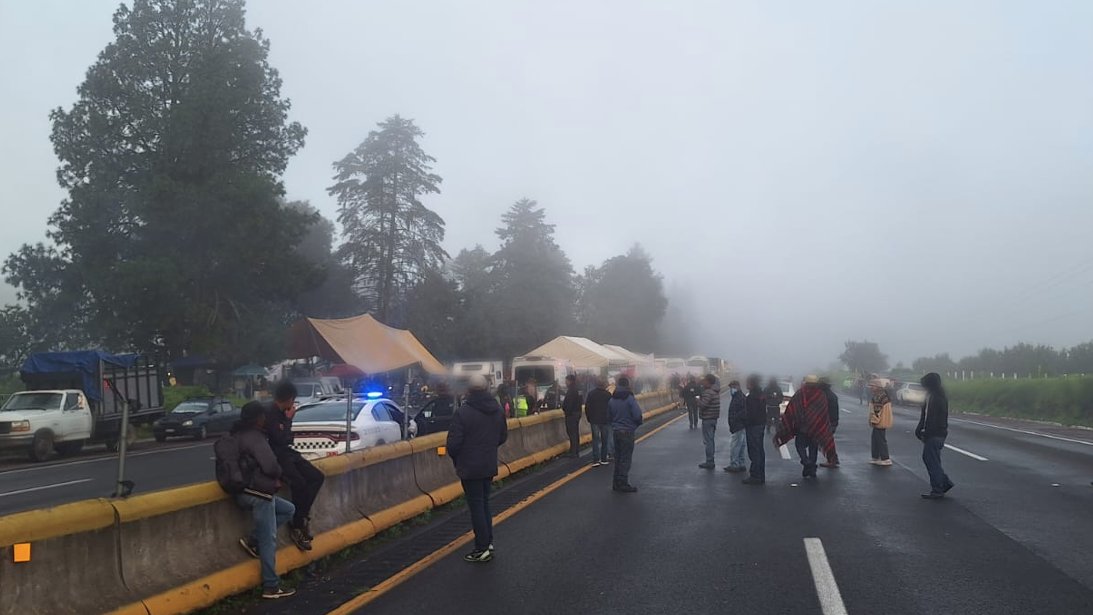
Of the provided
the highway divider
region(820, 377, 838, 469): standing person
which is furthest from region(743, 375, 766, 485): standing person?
the highway divider

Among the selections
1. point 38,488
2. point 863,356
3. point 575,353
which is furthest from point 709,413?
point 863,356

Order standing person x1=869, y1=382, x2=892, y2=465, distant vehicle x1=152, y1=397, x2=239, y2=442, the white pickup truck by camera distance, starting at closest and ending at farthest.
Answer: standing person x1=869, y1=382, x2=892, y2=465
the white pickup truck
distant vehicle x1=152, y1=397, x2=239, y2=442

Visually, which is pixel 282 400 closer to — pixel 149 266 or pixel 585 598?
pixel 585 598

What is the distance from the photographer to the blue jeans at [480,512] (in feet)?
27.8

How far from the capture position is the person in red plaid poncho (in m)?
14.9

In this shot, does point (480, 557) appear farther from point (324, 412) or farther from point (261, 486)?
point (324, 412)

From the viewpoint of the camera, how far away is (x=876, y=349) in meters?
136

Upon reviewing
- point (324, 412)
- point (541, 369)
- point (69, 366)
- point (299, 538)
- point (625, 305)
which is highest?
point (625, 305)

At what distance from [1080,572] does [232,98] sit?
40178 millimetres

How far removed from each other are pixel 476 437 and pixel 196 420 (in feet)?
75.5

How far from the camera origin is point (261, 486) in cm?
702

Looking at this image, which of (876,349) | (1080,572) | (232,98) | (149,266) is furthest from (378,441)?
(876,349)

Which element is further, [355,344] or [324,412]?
[355,344]

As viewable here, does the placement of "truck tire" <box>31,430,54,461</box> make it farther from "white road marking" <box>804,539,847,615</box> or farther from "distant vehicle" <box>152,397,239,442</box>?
"white road marking" <box>804,539,847,615</box>
